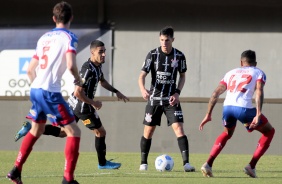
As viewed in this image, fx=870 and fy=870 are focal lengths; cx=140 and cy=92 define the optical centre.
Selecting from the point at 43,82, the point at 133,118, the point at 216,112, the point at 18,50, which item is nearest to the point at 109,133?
the point at 133,118

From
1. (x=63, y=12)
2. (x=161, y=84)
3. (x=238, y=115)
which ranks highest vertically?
(x=63, y=12)

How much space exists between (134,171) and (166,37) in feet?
6.57

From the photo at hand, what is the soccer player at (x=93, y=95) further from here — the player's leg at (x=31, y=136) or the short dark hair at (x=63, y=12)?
the short dark hair at (x=63, y=12)

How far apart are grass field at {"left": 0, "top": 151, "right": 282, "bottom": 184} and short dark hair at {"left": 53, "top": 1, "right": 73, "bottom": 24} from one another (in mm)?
2084

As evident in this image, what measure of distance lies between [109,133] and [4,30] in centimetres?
419

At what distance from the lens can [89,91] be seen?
41.9ft

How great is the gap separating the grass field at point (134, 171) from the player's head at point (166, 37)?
1814 mm

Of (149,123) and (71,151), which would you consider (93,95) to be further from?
(71,151)

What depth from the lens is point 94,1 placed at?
68.4 feet

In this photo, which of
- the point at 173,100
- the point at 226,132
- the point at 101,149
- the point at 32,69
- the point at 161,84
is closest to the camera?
the point at 32,69

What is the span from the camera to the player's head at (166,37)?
12.6 meters

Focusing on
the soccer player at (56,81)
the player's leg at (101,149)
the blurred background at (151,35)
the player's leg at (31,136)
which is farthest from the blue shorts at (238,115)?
the blurred background at (151,35)

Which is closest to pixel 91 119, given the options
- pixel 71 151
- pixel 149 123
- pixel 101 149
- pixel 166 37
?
pixel 101 149

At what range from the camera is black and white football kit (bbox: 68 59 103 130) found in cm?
1272
